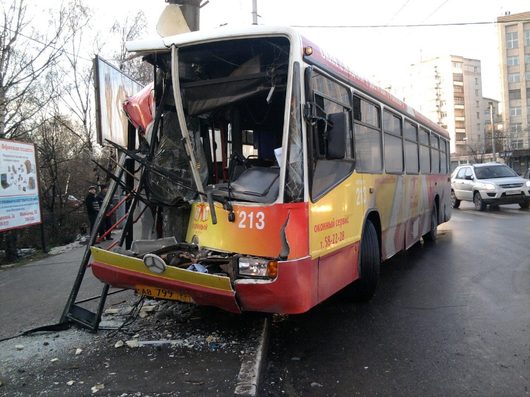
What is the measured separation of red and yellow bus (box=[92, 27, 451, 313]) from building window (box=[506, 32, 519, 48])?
94.5 m

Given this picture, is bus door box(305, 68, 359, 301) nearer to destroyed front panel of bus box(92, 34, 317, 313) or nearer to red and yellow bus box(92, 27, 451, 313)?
red and yellow bus box(92, 27, 451, 313)

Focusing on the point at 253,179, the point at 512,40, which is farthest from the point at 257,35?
the point at 512,40

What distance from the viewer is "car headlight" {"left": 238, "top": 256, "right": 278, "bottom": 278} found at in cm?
398

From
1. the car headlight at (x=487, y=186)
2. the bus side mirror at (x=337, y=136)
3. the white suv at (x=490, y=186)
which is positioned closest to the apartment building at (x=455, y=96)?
the white suv at (x=490, y=186)

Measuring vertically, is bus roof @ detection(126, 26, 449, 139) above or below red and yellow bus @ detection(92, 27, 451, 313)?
above

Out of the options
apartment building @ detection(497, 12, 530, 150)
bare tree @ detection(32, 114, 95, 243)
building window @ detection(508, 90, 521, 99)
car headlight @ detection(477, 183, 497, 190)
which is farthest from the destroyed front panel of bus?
building window @ detection(508, 90, 521, 99)

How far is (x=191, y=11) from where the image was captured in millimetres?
8805

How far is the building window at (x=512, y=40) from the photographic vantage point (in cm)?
8525

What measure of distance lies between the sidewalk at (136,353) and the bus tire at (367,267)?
1.39 meters

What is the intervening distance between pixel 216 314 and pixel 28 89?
38.1ft

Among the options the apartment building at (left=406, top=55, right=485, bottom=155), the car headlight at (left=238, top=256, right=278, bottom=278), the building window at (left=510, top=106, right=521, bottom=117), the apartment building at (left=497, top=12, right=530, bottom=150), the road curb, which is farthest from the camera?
the apartment building at (left=406, top=55, right=485, bottom=155)

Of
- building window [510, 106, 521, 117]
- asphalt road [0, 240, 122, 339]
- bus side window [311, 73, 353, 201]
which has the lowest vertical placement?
asphalt road [0, 240, 122, 339]

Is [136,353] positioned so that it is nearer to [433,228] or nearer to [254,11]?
[433,228]

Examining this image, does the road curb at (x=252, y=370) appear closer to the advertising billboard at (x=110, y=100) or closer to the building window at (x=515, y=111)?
the advertising billboard at (x=110, y=100)
